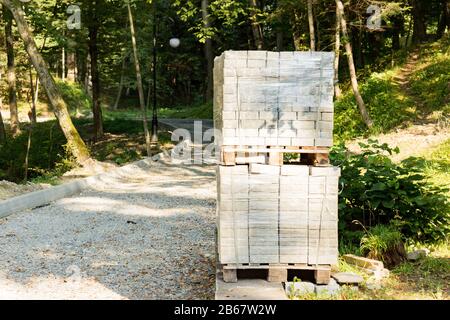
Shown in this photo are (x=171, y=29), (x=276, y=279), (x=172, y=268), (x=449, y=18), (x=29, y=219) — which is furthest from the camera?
(x=171, y=29)

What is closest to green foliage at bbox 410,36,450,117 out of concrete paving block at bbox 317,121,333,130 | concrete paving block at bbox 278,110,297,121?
concrete paving block at bbox 317,121,333,130

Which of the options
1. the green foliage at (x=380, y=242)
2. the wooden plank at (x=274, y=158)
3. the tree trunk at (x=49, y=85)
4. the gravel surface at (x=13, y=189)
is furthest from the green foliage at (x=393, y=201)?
the tree trunk at (x=49, y=85)

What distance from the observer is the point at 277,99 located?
5.36 metres

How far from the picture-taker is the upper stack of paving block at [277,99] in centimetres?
533

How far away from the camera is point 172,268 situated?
689 centimetres

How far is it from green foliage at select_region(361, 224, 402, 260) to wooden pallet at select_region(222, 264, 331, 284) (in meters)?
1.58

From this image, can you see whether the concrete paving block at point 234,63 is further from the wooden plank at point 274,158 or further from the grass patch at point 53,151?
the grass patch at point 53,151

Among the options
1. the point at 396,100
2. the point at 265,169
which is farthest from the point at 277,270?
the point at 396,100

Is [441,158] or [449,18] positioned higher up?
[449,18]

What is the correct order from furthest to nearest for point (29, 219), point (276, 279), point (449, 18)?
point (449, 18)
point (29, 219)
point (276, 279)
